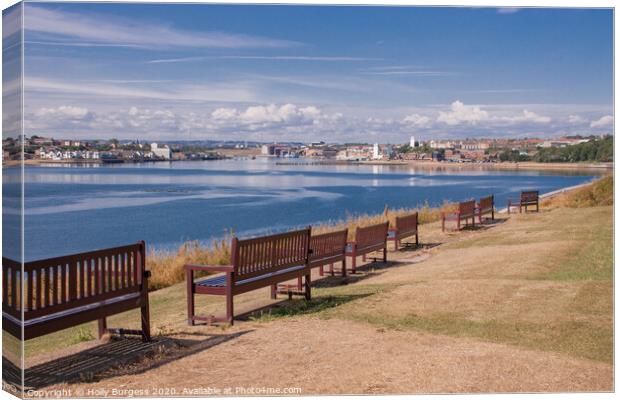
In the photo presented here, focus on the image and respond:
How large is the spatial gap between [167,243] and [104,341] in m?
16.4

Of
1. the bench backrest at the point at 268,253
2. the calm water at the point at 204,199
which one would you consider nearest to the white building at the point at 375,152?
the calm water at the point at 204,199

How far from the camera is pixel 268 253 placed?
33.1ft

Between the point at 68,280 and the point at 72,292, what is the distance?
0.15 meters

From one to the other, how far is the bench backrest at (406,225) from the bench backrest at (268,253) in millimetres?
5867

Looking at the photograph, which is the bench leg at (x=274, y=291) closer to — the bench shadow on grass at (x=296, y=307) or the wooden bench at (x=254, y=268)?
the wooden bench at (x=254, y=268)

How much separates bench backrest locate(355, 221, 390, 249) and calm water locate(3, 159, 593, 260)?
14.3ft

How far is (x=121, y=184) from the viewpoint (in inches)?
1113

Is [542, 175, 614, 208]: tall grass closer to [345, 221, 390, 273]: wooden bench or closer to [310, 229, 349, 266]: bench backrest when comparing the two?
[345, 221, 390, 273]: wooden bench

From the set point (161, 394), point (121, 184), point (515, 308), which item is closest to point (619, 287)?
point (515, 308)

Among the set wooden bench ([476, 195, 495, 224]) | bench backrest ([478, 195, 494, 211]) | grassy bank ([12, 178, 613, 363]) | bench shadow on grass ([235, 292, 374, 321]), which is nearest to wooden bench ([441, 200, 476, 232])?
wooden bench ([476, 195, 495, 224])

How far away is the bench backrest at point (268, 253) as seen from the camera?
31.0ft

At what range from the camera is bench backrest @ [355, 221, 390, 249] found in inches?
548

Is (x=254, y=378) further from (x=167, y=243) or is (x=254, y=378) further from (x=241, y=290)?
(x=167, y=243)

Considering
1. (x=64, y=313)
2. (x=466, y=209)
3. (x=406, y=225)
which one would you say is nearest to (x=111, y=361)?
(x=64, y=313)
